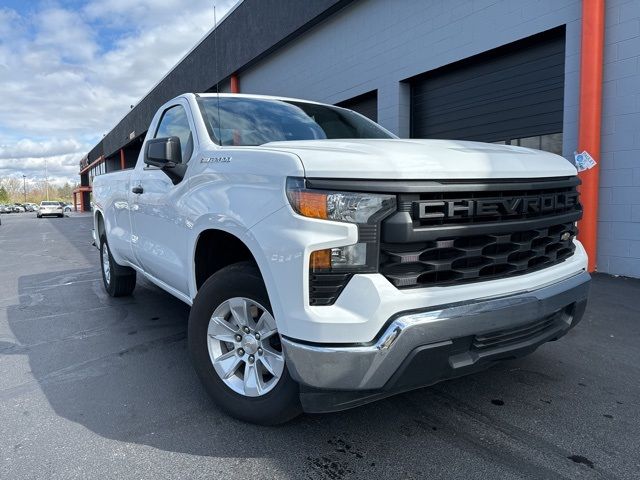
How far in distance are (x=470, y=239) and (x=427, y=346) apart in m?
0.58

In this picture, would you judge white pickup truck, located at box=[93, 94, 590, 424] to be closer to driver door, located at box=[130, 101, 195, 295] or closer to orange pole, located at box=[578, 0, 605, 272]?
driver door, located at box=[130, 101, 195, 295]

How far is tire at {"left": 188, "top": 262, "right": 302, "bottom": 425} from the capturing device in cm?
236

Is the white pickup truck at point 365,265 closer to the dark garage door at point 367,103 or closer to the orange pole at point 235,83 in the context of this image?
the dark garage door at point 367,103

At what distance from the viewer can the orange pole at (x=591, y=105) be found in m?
5.95

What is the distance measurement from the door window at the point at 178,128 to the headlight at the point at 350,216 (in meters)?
1.49

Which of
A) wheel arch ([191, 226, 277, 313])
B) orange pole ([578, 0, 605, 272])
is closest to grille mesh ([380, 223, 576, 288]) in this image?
wheel arch ([191, 226, 277, 313])

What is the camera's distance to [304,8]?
11.7m

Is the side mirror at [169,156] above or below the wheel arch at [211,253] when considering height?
above

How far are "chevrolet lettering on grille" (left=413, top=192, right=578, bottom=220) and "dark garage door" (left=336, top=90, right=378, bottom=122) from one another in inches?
320

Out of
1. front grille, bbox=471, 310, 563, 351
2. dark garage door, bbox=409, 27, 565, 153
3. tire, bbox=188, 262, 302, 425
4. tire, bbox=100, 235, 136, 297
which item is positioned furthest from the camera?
dark garage door, bbox=409, 27, 565, 153

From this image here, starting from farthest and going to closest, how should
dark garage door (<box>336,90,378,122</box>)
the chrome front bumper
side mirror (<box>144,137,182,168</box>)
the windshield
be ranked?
dark garage door (<box>336,90,378,122</box>)
the windshield
side mirror (<box>144,137,182,168</box>)
the chrome front bumper

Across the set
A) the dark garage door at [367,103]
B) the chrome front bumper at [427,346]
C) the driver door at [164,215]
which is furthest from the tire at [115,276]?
the dark garage door at [367,103]

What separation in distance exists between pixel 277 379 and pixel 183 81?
2212 centimetres

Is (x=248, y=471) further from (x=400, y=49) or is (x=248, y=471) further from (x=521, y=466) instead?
(x=400, y=49)
